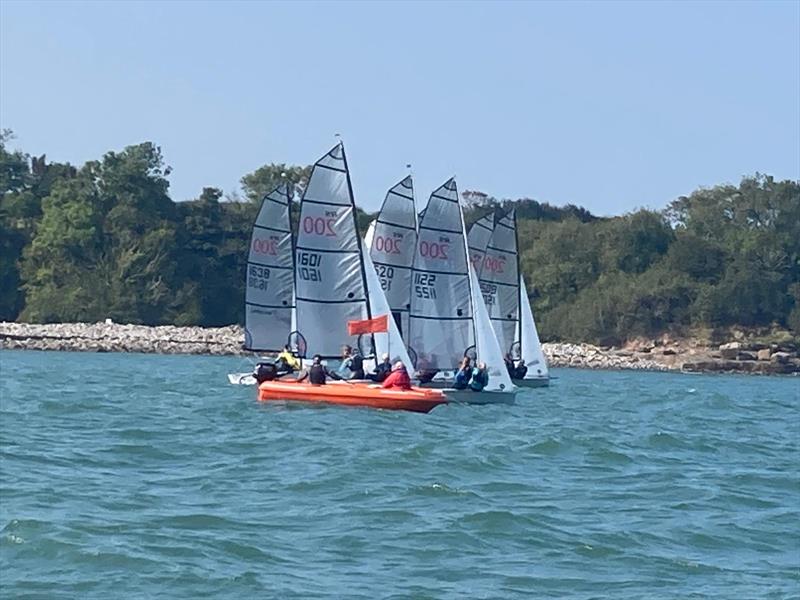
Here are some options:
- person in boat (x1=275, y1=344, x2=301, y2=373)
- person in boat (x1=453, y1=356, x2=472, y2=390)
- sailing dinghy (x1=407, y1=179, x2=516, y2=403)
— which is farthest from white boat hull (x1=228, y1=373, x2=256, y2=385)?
person in boat (x1=453, y1=356, x2=472, y2=390)

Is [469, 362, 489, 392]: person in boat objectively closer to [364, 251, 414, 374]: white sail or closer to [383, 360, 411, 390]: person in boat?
[364, 251, 414, 374]: white sail

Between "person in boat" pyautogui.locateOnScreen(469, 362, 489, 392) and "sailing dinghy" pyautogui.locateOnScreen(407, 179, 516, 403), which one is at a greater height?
"sailing dinghy" pyautogui.locateOnScreen(407, 179, 516, 403)

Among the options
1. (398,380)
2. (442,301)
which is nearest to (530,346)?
(442,301)

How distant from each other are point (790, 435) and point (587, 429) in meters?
4.24

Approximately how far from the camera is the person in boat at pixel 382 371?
28.1 metres

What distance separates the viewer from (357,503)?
1521 cm

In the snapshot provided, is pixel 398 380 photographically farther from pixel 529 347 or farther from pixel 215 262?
pixel 215 262

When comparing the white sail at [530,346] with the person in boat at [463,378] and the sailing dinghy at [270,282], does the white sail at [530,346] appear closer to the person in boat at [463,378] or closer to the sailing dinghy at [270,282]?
the sailing dinghy at [270,282]

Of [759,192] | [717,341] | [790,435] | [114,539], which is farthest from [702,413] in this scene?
[759,192]

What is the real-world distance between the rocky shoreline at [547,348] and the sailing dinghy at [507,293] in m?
24.0

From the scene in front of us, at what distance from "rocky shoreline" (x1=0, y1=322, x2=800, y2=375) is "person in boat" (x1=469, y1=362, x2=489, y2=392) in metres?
34.5

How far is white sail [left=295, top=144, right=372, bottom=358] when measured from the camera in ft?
95.7

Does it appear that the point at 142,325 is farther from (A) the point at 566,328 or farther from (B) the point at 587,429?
(B) the point at 587,429

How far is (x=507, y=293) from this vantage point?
40.7 meters
